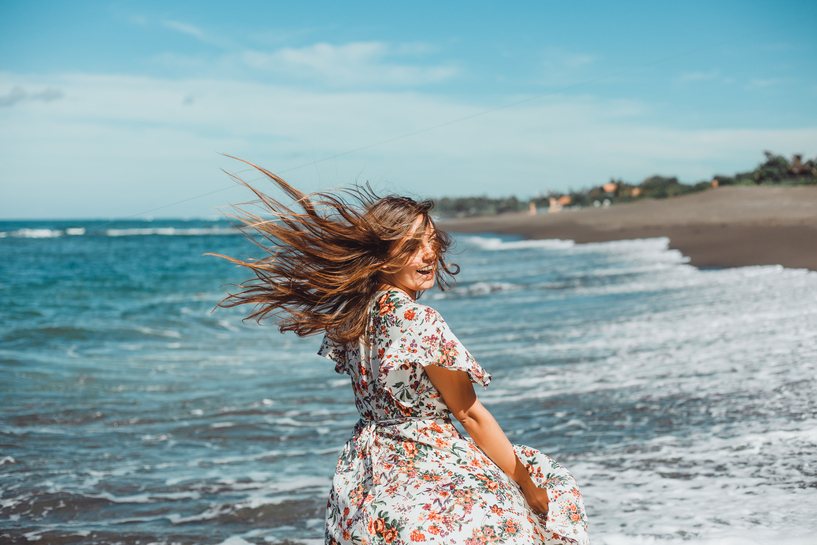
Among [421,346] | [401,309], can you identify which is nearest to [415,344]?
[421,346]

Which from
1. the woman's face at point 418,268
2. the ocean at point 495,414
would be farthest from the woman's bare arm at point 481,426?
the ocean at point 495,414

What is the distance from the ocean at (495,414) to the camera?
13.8ft

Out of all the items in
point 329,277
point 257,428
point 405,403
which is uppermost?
point 329,277

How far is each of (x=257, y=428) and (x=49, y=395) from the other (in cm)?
329

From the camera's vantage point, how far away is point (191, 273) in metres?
29.3

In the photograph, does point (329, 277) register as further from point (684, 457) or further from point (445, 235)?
point (684, 457)

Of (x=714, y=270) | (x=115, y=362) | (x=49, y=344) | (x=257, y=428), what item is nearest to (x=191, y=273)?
(x=49, y=344)

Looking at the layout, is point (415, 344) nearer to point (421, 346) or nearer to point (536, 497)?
point (421, 346)

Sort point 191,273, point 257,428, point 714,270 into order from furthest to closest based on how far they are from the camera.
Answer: point 191,273 < point 714,270 < point 257,428

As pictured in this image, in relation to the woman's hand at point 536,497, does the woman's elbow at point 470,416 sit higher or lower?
higher

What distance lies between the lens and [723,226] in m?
24.6

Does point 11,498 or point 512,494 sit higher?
point 512,494

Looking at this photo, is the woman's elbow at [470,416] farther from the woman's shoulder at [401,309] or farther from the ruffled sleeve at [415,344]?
the woman's shoulder at [401,309]

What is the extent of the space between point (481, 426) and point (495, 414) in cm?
415
